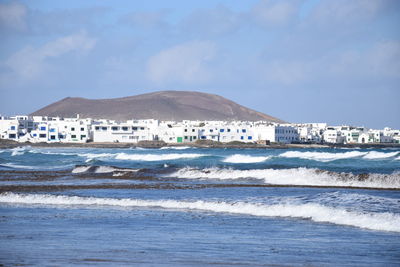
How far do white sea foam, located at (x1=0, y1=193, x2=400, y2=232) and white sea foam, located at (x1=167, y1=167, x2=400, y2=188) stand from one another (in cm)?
839

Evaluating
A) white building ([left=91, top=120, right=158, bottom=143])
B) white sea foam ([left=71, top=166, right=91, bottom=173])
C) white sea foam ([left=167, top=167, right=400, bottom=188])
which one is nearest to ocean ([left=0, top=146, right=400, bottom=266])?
white sea foam ([left=167, top=167, right=400, bottom=188])

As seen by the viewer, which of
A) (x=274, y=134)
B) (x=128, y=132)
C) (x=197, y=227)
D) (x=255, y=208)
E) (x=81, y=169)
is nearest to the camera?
(x=197, y=227)

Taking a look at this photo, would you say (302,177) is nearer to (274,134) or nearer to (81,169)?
(81,169)

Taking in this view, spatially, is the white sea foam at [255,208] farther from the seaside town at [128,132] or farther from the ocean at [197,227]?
the seaside town at [128,132]

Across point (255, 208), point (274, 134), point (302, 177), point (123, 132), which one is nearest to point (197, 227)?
point (255, 208)

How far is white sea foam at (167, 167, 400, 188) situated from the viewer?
918 inches

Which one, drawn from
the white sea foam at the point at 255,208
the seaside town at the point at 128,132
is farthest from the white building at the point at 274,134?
the white sea foam at the point at 255,208

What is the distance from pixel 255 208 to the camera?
51.9 feet

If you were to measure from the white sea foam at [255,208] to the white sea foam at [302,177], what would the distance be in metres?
8.39

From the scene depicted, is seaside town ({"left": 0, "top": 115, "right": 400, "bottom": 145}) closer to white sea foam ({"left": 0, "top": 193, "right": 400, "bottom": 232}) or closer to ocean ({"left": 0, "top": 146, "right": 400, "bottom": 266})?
ocean ({"left": 0, "top": 146, "right": 400, "bottom": 266})

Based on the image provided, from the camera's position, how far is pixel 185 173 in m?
31.3

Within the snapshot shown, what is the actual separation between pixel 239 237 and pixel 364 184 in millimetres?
12977

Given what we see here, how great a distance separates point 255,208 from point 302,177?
11.1 metres

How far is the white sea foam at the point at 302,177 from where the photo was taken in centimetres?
2333
